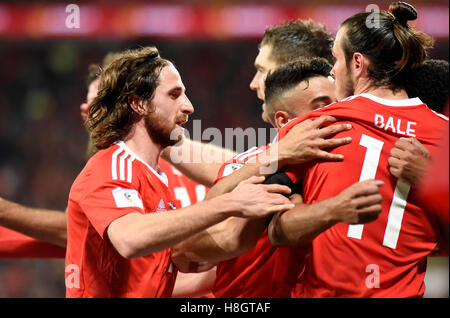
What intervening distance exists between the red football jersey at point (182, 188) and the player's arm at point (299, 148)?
1555 mm

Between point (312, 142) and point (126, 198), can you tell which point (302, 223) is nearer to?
point (312, 142)

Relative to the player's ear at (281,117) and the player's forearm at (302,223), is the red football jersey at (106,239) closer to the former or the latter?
the player's forearm at (302,223)

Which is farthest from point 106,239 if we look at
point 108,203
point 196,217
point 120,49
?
point 120,49

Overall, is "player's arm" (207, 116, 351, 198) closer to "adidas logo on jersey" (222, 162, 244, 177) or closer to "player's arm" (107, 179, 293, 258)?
"player's arm" (107, 179, 293, 258)

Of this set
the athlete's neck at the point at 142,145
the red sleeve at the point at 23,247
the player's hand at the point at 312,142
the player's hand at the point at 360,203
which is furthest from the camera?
the red sleeve at the point at 23,247

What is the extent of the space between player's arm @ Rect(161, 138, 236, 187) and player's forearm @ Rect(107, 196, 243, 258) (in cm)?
141

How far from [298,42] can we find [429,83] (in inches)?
59.0

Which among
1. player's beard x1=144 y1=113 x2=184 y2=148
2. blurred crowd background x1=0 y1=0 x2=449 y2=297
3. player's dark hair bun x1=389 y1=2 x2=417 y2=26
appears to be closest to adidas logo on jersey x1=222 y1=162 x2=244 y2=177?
player's beard x1=144 y1=113 x2=184 y2=148

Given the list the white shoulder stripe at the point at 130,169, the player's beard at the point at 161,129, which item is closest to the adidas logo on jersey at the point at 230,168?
the player's beard at the point at 161,129

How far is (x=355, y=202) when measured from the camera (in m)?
2.23

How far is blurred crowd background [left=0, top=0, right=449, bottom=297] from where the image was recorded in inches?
399

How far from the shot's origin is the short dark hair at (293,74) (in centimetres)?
307
